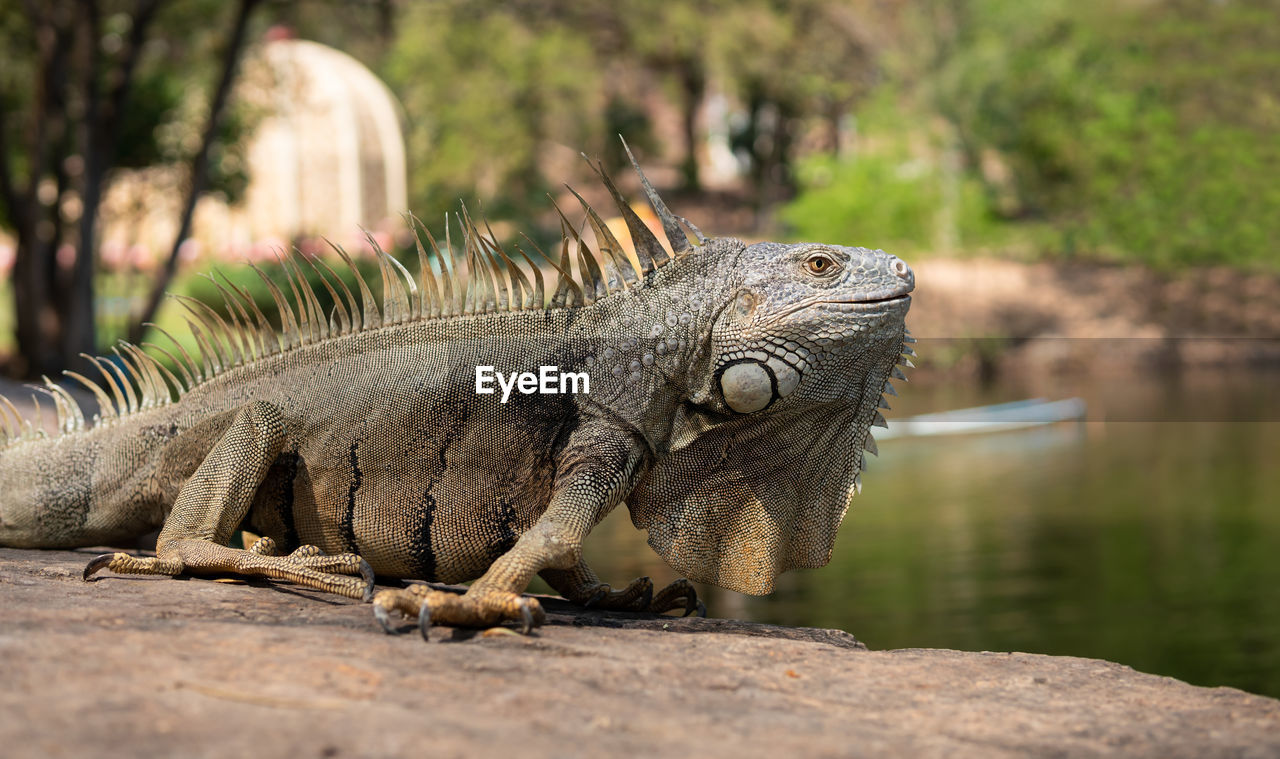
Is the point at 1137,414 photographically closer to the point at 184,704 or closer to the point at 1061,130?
the point at 1061,130

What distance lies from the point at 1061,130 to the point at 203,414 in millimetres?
35161

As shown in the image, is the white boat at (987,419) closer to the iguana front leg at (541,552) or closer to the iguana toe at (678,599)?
the iguana toe at (678,599)

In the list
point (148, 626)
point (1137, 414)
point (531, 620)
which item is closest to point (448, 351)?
point (531, 620)

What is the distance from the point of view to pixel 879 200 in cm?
3916

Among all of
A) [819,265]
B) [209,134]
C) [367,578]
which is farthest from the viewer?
[209,134]

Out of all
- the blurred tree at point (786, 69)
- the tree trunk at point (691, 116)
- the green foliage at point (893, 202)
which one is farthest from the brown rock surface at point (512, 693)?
the tree trunk at point (691, 116)

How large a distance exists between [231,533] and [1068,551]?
38.0 ft

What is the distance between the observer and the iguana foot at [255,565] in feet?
17.6

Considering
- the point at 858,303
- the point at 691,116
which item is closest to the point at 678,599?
the point at 858,303

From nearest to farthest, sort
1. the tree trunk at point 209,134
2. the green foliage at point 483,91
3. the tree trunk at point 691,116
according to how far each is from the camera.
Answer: the tree trunk at point 209,134 → the green foliage at point 483,91 → the tree trunk at point 691,116

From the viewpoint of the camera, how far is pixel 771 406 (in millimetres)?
5488

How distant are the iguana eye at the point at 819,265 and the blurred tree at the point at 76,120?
592 inches

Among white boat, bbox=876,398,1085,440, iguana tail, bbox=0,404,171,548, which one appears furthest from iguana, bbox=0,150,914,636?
→ white boat, bbox=876,398,1085,440

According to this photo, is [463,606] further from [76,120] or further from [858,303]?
[76,120]
